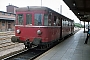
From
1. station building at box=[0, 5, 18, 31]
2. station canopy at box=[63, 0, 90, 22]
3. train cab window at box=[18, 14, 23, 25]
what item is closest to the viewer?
train cab window at box=[18, 14, 23, 25]

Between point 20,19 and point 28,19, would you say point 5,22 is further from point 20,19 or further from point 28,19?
point 28,19

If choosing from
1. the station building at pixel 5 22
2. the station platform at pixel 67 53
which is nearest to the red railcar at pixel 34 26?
the station platform at pixel 67 53

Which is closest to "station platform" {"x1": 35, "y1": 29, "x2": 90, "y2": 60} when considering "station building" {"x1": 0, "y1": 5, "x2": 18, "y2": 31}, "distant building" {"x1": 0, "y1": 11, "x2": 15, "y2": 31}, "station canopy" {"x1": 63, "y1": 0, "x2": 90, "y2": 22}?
"station canopy" {"x1": 63, "y1": 0, "x2": 90, "y2": 22}

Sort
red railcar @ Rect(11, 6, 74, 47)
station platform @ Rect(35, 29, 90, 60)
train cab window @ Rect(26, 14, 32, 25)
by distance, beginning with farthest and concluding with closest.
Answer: train cab window @ Rect(26, 14, 32, 25) < red railcar @ Rect(11, 6, 74, 47) < station platform @ Rect(35, 29, 90, 60)

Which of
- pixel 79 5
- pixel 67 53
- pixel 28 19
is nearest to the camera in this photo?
pixel 67 53

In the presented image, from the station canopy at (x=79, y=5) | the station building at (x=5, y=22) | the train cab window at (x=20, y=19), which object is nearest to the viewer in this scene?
the train cab window at (x=20, y=19)

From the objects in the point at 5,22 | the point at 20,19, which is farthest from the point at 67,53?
the point at 5,22

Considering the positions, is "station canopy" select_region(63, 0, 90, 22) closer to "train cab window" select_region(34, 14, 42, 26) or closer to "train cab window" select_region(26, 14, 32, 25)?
"train cab window" select_region(34, 14, 42, 26)

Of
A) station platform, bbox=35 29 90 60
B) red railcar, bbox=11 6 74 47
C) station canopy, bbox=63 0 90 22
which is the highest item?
station canopy, bbox=63 0 90 22

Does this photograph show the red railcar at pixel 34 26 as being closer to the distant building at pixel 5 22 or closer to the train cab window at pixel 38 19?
the train cab window at pixel 38 19

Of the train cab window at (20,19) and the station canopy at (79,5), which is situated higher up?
the station canopy at (79,5)

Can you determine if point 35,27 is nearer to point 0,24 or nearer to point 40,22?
point 40,22

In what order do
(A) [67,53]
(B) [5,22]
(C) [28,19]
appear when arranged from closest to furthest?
1. (A) [67,53]
2. (C) [28,19]
3. (B) [5,22]

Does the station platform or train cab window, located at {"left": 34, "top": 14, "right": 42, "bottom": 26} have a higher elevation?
train cab window, located at {"left": 34, "top": 14, "right": 42, "bottom": 26}
